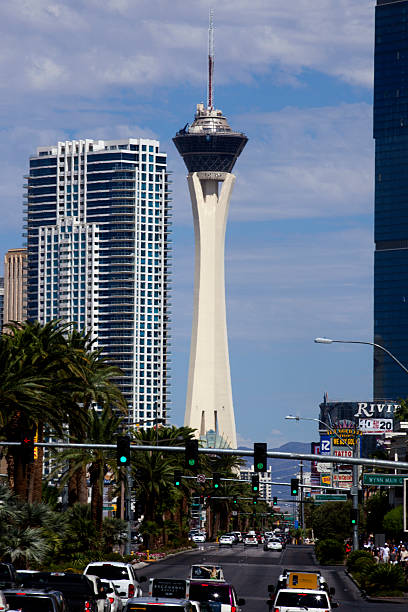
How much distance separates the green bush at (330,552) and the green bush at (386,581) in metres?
36.1

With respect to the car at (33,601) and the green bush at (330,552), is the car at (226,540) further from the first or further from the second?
the car at (33,601)

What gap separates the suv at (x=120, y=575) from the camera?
42375 millimetres

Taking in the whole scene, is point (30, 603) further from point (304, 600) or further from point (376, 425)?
point (376, 425)

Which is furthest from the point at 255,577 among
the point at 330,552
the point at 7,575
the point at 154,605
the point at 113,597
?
the point at 154,605

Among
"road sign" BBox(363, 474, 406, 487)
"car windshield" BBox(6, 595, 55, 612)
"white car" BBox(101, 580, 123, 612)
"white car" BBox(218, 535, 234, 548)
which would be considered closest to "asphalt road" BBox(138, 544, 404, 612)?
"road sign" BBox(363, 474, 406, 487)

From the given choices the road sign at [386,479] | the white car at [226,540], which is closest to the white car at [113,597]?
the road sign at [386,479]

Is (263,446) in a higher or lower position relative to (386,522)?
higher

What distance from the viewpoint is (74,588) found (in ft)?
109

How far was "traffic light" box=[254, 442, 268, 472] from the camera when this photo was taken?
45156 millimetres

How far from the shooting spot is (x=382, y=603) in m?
54.8

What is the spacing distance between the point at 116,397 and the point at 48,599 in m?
48.4

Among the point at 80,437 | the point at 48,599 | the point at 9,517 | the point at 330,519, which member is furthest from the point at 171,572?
the point at 330,519

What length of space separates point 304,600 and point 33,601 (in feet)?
29.5

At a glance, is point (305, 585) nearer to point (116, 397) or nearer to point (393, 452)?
point (116, 397)
